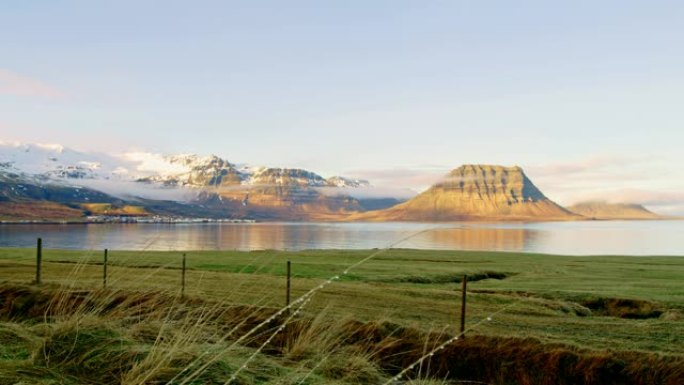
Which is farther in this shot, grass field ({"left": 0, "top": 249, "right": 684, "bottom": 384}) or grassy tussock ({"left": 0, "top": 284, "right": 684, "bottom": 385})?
grass field ({"left": 0, "top": 249, "right": 684, "bottom": 384})

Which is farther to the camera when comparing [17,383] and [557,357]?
[557,357]

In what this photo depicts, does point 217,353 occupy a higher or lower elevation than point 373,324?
higher

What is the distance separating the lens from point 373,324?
46.1ft

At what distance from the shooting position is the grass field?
19.6 feet

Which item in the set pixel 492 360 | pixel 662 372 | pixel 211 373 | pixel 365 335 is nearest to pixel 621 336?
pixel 662 372

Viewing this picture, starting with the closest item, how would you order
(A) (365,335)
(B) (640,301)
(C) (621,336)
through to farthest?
1. (A) (365,335)
2. (C) (621,336)
3. (B) (640,301)

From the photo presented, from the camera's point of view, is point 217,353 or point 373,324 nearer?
point 217,353

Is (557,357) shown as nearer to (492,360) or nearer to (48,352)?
(492,360)

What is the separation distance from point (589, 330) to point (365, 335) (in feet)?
24.3

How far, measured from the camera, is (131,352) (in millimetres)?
5617

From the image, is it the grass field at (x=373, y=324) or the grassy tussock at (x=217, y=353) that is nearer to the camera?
the grassy tussock at (x=217, y=353)

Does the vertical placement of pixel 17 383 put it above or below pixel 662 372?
above

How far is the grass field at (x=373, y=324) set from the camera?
5.97 metres

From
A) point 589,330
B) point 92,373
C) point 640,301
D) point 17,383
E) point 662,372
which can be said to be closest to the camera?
point 17,383
